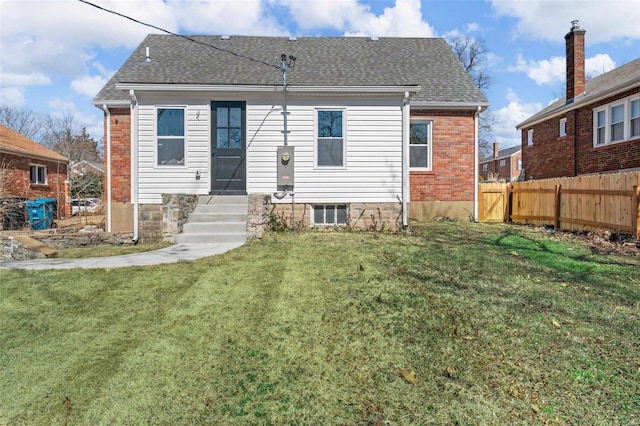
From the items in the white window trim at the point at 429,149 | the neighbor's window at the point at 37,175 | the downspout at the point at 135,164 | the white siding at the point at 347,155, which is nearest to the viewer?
the downspout at the point at 135,164

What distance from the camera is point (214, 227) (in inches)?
329

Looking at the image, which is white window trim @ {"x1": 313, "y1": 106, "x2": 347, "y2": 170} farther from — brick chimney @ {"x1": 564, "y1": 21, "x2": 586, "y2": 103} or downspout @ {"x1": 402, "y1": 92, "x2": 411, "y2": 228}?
brick chimney @ {"x1": 564, "y1": 21, "x2": 586, "y2": 103}

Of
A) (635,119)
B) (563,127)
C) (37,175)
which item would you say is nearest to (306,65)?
(635,119)

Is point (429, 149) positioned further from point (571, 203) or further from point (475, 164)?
point (571, 203)

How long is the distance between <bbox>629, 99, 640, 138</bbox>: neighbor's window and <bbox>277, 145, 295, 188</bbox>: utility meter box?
11.7 m

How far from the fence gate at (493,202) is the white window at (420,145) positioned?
9.21ft

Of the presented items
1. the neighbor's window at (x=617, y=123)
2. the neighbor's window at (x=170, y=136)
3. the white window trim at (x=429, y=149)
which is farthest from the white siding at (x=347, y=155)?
the neighbor's window at (x=617, y=123)

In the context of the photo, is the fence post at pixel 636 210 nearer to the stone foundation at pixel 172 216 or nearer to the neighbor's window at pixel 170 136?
the stone foundation at pixel 172 216

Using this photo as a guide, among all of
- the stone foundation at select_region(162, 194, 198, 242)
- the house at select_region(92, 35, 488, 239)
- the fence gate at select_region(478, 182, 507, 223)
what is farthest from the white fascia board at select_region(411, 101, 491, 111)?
the stone foundation at select_region(162, 194, 198, 242)

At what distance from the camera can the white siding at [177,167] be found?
30.1 ft

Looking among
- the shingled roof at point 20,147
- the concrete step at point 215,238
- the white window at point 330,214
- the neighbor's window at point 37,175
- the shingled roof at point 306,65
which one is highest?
the shingled roof at point 306,65

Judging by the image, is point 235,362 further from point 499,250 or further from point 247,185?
point 247,185

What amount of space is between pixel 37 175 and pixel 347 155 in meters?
19.9

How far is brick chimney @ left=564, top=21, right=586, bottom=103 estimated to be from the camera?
49.8ft
